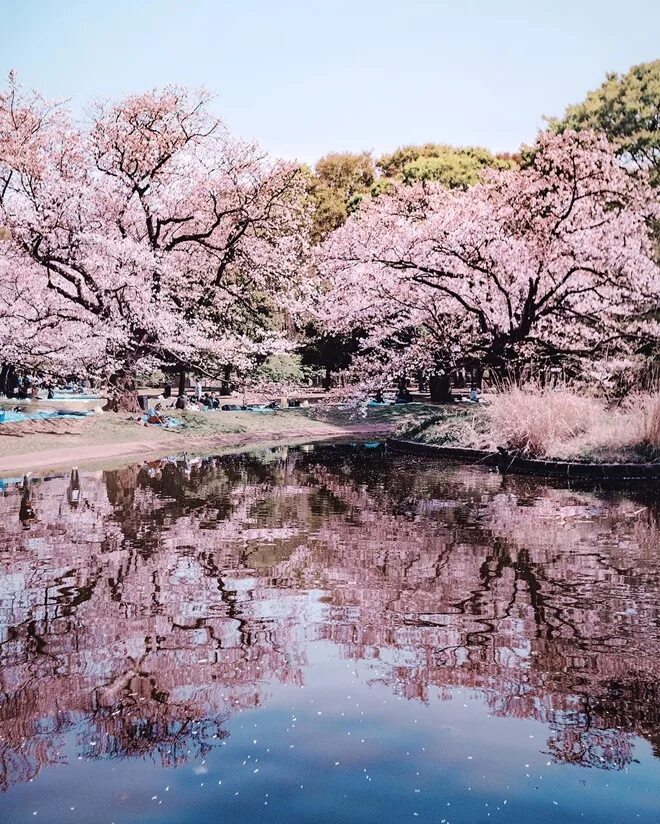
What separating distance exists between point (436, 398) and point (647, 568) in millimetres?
39386

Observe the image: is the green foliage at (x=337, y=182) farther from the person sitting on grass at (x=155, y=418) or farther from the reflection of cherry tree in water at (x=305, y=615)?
the reflection of cherry tree in water at (x=305, y=615)

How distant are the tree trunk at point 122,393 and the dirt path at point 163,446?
403 cm

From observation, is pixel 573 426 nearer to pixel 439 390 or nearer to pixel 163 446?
pixel 163 446

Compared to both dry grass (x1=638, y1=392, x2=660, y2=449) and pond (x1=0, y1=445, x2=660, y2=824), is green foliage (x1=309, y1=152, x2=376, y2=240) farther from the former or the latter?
pond (x1=0, y1=445, x2=660, y2=824)

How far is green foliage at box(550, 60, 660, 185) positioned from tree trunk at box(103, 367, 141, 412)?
27134 mm

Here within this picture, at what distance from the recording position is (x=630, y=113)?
46656 mm

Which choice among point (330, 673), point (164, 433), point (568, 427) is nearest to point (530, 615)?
point (330, 673)

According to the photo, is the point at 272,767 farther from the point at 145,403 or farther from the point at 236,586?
the point at 145,403

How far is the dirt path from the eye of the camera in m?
22.5

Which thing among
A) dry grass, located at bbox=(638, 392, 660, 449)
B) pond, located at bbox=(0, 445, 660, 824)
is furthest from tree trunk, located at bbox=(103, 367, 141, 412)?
pond, located at bbox=(0, 445, 660, 824)

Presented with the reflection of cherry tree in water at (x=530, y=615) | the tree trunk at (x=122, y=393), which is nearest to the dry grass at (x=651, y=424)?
the reflection of cherry tree in water at (x=530, y=615)

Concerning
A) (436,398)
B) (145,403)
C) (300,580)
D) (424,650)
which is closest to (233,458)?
(145,403)

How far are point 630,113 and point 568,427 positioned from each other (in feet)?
104

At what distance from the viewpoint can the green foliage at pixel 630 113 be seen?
4606cm
